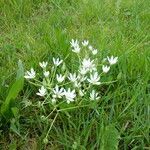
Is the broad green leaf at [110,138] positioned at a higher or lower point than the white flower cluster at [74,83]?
lower

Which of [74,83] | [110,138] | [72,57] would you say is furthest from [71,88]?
[110,138]

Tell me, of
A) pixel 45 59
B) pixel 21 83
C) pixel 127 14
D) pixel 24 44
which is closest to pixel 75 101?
pixel 21 83

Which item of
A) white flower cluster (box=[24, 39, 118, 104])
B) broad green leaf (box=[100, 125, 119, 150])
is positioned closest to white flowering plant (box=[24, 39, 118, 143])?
white flower cluster (box=[24, 39, 118, 104])

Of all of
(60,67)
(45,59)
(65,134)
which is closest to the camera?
(65,134)

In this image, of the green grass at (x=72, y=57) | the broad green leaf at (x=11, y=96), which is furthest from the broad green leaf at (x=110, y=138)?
the broad green leaf at (x=11, y=96)

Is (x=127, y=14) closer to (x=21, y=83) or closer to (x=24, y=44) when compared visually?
(x=24, y=44)

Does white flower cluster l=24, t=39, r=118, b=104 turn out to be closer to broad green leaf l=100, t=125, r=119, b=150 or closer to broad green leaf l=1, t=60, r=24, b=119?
broad green leaf l=1, t=60, r=24, b=119

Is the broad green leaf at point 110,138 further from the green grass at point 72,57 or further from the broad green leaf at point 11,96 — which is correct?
the broad green leaf at point 11,96

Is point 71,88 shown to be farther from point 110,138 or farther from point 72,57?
point 110,138
